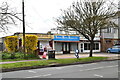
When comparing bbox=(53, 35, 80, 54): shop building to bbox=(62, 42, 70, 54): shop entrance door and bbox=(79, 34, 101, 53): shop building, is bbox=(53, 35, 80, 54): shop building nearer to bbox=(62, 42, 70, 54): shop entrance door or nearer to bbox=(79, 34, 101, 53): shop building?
bbox=(62, 42, 70, 54): shop entrance door

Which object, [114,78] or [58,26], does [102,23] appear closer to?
[58,26]

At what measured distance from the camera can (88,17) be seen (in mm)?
19688

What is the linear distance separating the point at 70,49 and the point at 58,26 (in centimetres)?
1304

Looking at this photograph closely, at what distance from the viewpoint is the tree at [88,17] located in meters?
19.5

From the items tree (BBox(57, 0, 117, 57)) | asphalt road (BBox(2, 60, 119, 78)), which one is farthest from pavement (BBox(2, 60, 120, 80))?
tree (BBox(57, 0, 117, 57))

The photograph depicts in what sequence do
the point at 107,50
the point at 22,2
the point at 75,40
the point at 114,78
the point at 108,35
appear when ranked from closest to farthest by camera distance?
the point at 114,78, the point at 22,2, the point at 75,40, the point at 107,50, the point at 108,35

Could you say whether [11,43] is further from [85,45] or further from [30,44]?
[85,45]

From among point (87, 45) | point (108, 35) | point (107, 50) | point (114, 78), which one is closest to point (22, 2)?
point (114, 78)

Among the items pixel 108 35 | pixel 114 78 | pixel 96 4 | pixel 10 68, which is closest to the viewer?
pixel 114 78

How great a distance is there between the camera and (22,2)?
61.8 feet

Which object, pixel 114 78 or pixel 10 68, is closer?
pixel 114 78

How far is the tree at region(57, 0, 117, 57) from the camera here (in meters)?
19.5

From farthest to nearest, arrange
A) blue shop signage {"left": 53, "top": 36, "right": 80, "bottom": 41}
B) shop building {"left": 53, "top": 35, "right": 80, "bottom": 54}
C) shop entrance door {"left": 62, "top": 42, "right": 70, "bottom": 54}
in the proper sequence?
shop entrance door {"left": 62, "top": 42, "right": 70, "bottom": 54}
shop building {"left": 53, "top": 35, "right": 80, "bottom": 54}
blue shop signage {"left": 53, "top": 36, "right": 80, "bottom": 41}

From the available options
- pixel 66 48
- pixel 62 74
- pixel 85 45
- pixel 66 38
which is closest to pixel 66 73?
pixel 62 74
